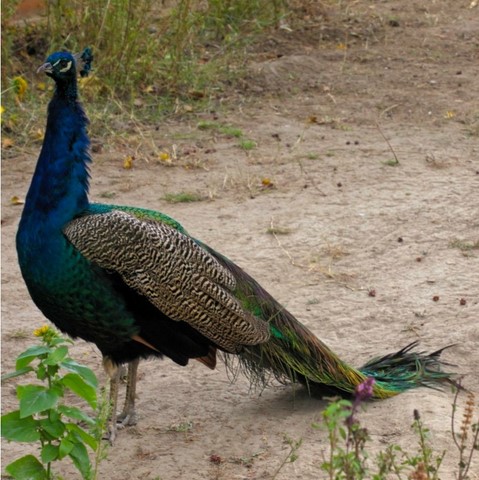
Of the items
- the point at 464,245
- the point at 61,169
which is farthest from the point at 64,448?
the point at 464,245

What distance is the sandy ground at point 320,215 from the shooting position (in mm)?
4262

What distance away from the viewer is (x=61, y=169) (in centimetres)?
423

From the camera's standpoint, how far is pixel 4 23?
8133 millimetres

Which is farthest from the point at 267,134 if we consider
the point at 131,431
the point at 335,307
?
the point at 131,431

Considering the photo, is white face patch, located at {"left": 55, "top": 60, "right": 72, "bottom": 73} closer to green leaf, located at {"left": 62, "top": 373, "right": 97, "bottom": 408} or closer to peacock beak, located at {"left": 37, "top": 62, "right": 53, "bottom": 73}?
peacock beak, located at {"left": 37, "top": 62, "right": 53, "bottom": 73}

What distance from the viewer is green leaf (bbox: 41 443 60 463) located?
3205 millimetres

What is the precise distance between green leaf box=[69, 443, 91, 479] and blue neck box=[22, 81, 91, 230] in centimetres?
111

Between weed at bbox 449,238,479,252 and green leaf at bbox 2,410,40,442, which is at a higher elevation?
green leaf at bbox 2,410,40,442

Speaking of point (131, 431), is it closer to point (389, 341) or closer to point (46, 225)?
point (46, 225)

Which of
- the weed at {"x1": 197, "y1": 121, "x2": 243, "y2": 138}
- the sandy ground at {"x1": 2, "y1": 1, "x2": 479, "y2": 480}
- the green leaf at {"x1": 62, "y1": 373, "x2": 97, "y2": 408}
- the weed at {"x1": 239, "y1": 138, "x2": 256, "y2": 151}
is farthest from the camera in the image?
the weed at {"x1": 197, "y1": 121, "x2": 243, "y2": 138}

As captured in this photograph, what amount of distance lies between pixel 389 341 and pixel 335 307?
1.44 ft

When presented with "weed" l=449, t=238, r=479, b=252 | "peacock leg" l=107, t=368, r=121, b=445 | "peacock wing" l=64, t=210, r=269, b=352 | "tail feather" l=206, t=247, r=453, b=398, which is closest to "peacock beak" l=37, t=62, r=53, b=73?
"peacock wing" l=64, t=210, r=269, b=352

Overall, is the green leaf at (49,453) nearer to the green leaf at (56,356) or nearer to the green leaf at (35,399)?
the green leaf at (35,399)

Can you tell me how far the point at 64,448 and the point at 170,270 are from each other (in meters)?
1.14
